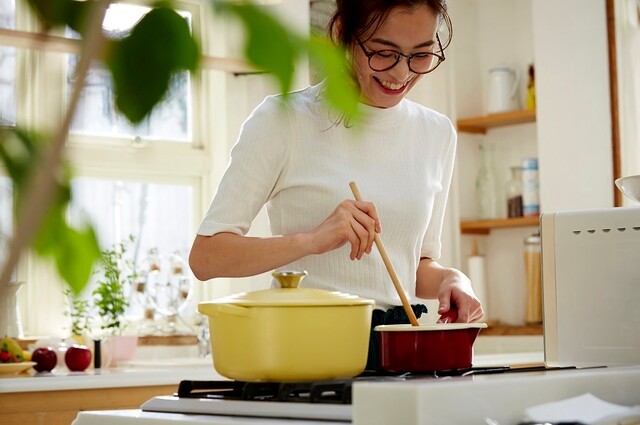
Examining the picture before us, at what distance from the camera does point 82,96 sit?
28 cm

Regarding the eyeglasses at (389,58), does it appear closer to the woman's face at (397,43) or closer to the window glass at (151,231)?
the woman's face at (397,43)

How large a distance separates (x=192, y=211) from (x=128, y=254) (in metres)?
0.31

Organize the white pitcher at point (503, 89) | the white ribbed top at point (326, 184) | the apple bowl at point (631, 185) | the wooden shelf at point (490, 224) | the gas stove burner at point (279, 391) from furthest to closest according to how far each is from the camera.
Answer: the white pitcher at point (503, 89) → the wooden shelf at point (490, 224) → the white ribbed top at point (326, 184) → the apple bowl at point (631, 185) → the gas stove burner at point (279, 391)

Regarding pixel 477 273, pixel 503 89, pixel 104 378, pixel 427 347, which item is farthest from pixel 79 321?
pixel 427 347

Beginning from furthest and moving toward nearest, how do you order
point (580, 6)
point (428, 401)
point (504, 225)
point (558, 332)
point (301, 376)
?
1. point (504, 225)
2. point (580, 6)
3. point (558, 332)
4. point (301, 376)
5. point (428, 401)

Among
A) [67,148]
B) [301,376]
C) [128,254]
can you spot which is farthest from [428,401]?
[128,254]

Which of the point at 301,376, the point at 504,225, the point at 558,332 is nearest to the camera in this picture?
the point at 301,376

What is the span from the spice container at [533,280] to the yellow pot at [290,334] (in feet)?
9.72

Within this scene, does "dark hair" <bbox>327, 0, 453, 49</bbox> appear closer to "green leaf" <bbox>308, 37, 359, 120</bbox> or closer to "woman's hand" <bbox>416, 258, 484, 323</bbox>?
"woman's hand" <bbox>416, 258, 484, 323</bbox>

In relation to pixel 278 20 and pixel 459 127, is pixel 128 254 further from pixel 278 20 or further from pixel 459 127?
pixel 278 20

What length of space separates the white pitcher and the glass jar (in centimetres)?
24

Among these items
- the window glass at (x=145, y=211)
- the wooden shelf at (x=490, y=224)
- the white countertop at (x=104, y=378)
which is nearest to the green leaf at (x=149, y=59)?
the white countertop at (x=104, y=378)

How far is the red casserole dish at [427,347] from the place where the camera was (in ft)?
3.77

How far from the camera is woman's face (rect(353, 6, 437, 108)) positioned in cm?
162
